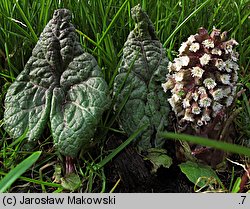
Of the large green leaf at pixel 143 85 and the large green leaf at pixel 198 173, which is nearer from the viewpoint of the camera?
the large green leaf at pixel 198 173

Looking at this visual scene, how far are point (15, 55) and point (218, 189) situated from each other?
2.96ft

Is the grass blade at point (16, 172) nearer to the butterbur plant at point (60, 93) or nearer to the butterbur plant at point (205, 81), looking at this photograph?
the butterbur plant at point (60, 93)

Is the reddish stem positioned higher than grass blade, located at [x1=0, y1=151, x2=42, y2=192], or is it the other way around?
grass blade, located at [x1=0, y1=151, x2=42, y2=192]

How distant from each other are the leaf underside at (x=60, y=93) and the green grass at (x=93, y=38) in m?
0.09

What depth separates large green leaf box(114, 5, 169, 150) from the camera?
5.14 ft

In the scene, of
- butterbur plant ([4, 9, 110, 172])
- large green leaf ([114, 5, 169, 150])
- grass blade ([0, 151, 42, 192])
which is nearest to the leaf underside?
butterbur plant ([4, 9, 110, 172])

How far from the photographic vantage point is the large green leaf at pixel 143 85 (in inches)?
61.7

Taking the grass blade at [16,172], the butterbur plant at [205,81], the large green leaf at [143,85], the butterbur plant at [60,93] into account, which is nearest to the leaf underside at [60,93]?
the butterbur plant at [60,93]

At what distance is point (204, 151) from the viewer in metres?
1.53

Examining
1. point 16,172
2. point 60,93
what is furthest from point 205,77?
point 16,172

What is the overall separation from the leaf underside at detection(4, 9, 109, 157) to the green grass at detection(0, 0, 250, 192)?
87 millimetres

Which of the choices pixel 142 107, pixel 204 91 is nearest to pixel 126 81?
pixel 142 107

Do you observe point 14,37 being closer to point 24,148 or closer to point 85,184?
point 24,148

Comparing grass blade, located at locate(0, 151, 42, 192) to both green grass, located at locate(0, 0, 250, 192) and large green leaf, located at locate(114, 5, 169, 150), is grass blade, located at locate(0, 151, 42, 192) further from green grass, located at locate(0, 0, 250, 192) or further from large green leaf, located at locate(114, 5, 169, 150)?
large green leaf, located at locate(114, 5, 169, 150)
